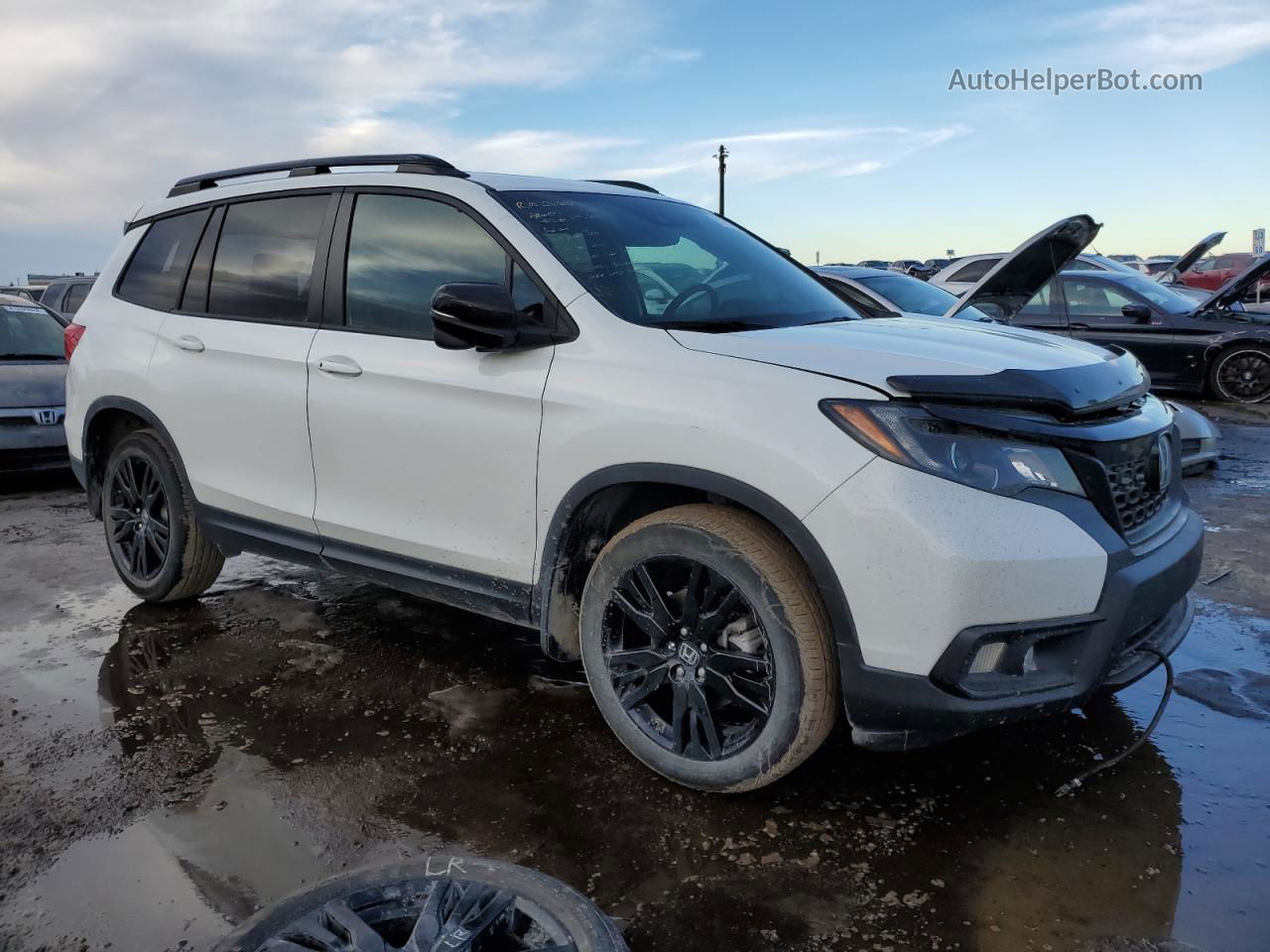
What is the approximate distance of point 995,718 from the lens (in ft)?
8.43

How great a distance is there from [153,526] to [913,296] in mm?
6224

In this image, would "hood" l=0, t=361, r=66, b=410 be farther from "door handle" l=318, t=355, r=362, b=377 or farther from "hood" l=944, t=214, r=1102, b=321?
"hood" l=944, t=214, r=1102, b=321

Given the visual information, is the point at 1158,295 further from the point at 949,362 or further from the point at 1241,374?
the point at 949,362

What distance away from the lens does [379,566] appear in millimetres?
3684

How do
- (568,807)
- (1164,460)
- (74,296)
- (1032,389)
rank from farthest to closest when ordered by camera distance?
(74,296)
(1164,460)
(568,807)
(1032,389)

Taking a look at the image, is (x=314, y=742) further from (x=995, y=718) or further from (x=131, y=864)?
(x=995, y=718)

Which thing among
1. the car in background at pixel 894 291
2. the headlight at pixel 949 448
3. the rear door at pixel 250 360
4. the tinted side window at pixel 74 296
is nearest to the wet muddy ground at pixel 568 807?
the rear door at pixel 250 360

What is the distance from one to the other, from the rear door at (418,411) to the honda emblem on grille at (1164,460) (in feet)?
6.07

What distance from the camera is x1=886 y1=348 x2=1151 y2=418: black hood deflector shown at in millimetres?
2600

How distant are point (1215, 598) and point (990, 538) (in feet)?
9.32

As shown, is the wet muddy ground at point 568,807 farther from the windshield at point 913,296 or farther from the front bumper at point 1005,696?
the windshield at point 913,296

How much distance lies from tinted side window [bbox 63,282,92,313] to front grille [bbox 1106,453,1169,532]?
1373 centimetres

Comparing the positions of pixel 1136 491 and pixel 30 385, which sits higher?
pixel 1136 491

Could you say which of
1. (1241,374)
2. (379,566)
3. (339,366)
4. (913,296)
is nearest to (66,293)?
(913,296)
